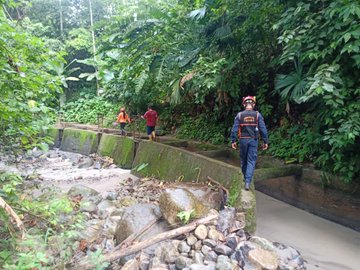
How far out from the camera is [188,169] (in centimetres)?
662

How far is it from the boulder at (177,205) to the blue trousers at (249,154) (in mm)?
921

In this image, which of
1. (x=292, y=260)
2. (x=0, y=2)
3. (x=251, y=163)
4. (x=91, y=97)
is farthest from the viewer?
(x=91, y=97)

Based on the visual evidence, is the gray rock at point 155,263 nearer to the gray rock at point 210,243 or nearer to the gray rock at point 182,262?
the gray rock at point 182,262

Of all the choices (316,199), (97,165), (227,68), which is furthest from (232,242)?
(97,165)

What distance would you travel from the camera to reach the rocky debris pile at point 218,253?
3.63 meters

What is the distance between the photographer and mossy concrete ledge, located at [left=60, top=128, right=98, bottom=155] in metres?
14.5

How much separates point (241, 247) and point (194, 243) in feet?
2.01

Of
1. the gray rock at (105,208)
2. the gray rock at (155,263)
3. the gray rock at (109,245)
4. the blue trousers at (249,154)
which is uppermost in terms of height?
the blue trousers at (249,154)

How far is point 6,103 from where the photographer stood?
414cm

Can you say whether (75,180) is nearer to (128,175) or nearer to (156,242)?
(128,175)

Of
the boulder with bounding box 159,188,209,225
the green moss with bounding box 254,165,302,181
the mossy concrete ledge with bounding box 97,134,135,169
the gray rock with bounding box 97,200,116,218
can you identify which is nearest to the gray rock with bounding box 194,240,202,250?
the boulder with bounding box 159,188,209,225

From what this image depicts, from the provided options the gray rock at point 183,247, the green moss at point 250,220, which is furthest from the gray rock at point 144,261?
the green moss at point 250,220

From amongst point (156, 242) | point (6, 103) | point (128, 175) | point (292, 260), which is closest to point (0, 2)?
point (6, 103)

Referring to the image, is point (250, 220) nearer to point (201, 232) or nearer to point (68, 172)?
point (201, 232)
